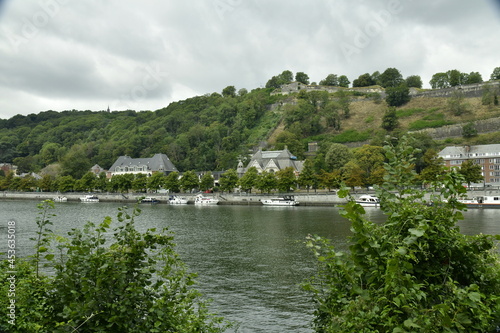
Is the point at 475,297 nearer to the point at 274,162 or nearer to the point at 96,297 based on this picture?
the point at 96,297

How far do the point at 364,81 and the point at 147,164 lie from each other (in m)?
96.0

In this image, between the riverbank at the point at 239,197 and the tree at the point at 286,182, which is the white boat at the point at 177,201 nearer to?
the riverbank at the point at 239,197

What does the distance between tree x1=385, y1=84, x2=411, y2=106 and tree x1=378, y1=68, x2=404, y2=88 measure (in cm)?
2431

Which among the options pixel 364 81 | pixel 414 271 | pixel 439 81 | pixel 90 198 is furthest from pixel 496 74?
pixel 414 271

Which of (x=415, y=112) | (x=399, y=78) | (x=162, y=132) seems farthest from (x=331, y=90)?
(x=162, y=132)

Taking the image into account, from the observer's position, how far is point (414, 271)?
5.07 m

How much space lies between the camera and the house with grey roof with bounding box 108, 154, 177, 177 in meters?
115

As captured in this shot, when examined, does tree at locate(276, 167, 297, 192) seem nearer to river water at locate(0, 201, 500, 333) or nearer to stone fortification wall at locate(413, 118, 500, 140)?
river water at locate(0, 201, 500, 333)

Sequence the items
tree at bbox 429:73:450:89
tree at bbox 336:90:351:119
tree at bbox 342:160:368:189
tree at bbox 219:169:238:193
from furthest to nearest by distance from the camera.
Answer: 1. tree at bbox 429:73:450:89
2. tree at bbox 336:90:351:119
3. tree at bbox 219:169:238:193
4. tree at bbox 342:160:368:189

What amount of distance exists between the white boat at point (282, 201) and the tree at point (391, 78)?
98.6 m

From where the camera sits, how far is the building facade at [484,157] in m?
79.3

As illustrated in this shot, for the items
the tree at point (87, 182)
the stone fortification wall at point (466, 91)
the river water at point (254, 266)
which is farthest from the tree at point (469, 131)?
the tree at point (87, 182)

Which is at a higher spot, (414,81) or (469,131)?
(414,81)

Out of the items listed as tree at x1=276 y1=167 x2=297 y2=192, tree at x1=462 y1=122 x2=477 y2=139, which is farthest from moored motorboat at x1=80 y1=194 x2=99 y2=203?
tree at x1=462 y1=122 x2=477 y2=139
